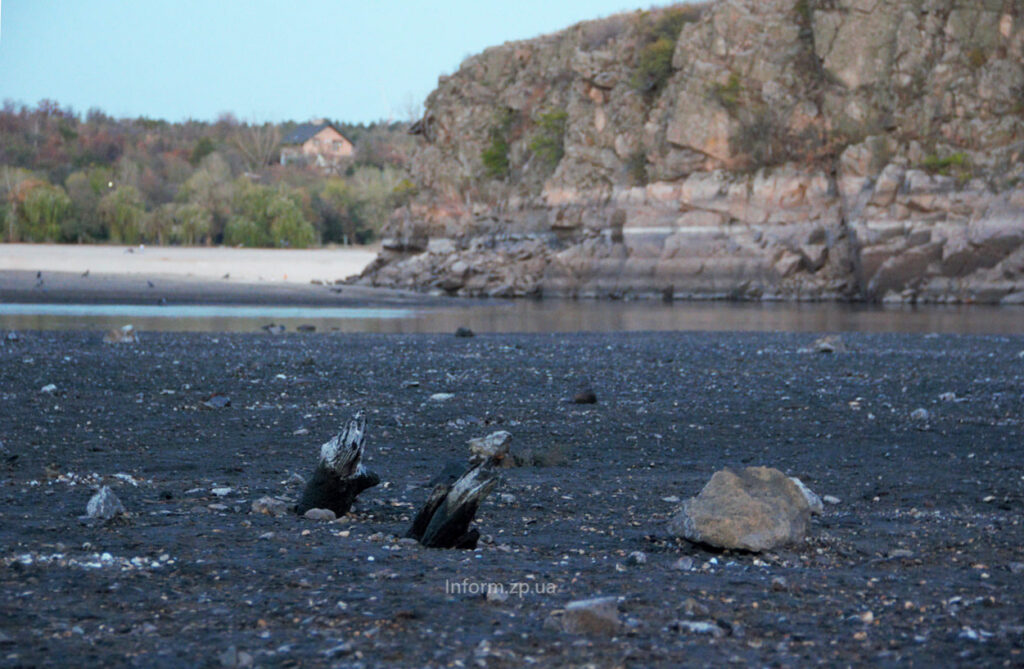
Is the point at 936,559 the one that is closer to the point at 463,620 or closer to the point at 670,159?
the point at 463,620

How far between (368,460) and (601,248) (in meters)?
34.1

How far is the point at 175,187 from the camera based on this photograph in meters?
70.3

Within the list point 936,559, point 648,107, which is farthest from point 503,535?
point 648,107

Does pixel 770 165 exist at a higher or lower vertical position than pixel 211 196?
lower

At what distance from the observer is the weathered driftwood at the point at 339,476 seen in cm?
418

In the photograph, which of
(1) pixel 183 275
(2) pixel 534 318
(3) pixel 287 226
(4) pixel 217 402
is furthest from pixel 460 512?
(3) pixel 287 226

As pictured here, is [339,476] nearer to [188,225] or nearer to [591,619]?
[591,619]

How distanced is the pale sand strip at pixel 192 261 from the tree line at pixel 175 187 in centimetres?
411

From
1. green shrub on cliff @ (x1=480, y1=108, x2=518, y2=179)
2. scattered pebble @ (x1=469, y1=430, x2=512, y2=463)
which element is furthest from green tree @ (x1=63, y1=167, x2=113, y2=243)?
scattered pebble @ (x1=469, y1=430, x2=512, y2=463)

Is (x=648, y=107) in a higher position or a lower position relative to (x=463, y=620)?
higher

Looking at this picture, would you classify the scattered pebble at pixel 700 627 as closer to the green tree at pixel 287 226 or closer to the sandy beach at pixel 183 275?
the sandy beach at pixel 183 275

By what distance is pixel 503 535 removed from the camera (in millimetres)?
3980

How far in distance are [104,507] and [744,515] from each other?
2.56 metres

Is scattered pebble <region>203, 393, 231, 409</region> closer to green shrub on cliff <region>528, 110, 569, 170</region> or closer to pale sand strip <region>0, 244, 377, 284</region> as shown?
pale sand strip <region>0, 244, 377, 284</region>
